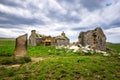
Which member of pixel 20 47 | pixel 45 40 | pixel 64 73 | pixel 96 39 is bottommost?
pixel 64 73

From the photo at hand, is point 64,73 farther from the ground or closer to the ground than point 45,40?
closer to the ground

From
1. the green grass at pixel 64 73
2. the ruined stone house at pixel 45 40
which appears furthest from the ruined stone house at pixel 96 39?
the green grass at pixel 64 73

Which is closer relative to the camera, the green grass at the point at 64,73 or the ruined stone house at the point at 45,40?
the green grass at the point at 64,73

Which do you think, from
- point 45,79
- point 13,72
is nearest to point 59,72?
point 45,79

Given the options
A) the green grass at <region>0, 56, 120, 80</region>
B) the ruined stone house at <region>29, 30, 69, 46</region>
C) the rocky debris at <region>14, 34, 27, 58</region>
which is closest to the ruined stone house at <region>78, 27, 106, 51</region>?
the rocky debris at <region>14, 34, 27, 58</region>

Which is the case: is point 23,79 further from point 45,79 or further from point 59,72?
point 59,72

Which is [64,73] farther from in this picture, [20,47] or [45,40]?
[45,40]

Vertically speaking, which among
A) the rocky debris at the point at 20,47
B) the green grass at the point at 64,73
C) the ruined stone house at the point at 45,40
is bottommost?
the green grass at the point at 64,73

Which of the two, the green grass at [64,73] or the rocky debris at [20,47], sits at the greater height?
the rocky debris at [20,47]

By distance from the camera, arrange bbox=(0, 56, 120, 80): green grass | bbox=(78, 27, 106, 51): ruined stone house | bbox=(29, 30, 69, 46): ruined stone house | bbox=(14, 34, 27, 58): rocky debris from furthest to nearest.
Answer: bbox=(29, 30, 69, 46): ruined stone house → bbox=(78, 27, 106, 51): ruined stone house → bbox=(14, 34, 27, 58): rocky debris → bbox=(0, 56, 120, 80): green grass

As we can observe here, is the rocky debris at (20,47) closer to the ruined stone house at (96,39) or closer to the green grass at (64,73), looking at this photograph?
the green grass at (64,73)

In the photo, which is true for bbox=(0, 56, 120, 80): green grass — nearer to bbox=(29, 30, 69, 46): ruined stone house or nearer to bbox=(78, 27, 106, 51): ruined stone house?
bbox=(78, 27, 106, 51): ruined stone house

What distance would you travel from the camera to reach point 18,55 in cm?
1966

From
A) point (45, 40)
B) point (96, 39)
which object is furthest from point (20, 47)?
point (45, 40)
